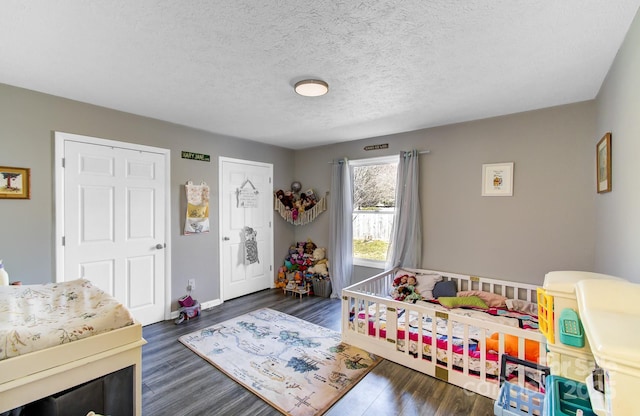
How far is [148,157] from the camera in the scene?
315cm

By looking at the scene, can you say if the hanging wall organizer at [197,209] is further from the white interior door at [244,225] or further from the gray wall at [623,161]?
the gray wall at [623,161]

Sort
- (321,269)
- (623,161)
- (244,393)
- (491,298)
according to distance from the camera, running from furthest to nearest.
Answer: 1. (321,269)
2. (491,298)
3. (244,393)
4. (623,161)

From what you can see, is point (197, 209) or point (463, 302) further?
point (197, 209)

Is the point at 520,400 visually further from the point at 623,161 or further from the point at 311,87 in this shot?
the point at 311,87

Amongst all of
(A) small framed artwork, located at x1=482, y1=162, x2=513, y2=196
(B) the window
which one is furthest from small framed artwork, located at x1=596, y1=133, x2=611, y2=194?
(B) the window

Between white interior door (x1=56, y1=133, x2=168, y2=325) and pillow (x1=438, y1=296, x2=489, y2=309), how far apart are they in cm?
321

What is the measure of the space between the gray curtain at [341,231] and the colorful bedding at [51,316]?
308 cm

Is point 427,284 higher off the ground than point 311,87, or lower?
lower

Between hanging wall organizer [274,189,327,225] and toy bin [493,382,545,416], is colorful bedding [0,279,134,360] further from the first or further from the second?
hanging wall organizer [274,189,327,225]

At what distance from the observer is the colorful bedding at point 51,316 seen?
→ 3.17ft

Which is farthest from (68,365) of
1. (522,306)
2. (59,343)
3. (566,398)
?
(522,306)

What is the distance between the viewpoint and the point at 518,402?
1.53 m

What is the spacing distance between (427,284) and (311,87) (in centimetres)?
252

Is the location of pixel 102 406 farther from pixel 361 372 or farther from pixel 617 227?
pixel 617 227
